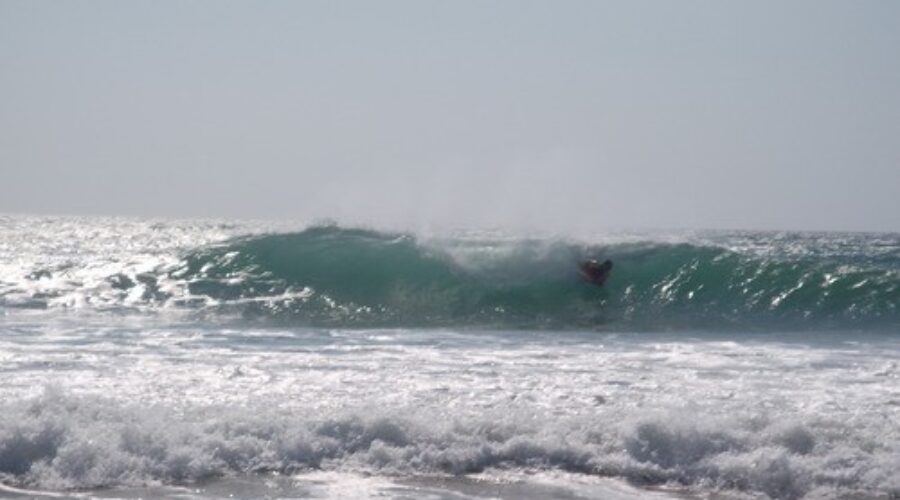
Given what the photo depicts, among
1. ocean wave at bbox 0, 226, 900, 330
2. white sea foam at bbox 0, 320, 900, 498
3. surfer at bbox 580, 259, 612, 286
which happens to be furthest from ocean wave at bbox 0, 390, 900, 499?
surfer at bbox 580, 259, 612, 286

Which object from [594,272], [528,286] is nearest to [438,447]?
[528,286]

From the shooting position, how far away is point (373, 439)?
8.27m

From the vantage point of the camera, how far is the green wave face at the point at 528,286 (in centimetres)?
1819

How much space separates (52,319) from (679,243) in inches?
460

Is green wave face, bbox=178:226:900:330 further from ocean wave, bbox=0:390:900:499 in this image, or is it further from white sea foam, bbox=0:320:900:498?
ocean wave, bbox=0:390:900:499

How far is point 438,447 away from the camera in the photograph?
26.7ft

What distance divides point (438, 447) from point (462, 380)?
261 cm

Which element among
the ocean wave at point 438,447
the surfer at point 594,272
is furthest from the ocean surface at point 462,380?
the surfer at point 594,272

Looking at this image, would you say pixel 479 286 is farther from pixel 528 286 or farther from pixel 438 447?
pixel 438 447

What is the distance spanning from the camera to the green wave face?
18.2 m

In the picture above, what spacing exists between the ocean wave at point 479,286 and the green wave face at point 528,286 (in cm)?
3

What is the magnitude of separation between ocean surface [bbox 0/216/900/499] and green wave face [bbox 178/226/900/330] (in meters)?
0.07

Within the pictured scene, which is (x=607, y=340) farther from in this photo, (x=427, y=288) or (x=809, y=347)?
(x=427, y=288)

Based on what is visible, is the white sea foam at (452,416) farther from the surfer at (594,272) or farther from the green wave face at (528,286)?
the surfer at (594,272)
